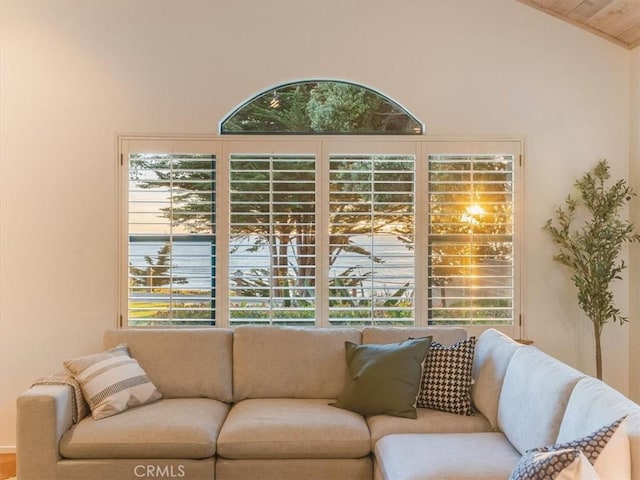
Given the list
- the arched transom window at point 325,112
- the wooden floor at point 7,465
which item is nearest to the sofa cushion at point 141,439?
the wooden floor at point 7,465

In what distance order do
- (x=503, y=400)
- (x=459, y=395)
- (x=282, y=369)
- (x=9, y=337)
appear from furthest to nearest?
(x=9, y=337), (x=282, y=369), (x=459, y=395), (x=503, y=400)

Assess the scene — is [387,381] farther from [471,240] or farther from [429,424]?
[471,240]

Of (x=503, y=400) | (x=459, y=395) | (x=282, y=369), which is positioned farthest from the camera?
(x=282, y=369)

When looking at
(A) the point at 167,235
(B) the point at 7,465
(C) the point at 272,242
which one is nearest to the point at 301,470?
(C) the point at 272,242

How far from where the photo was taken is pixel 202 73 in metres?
3.62

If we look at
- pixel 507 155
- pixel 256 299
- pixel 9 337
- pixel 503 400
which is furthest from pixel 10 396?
pixel 507 155

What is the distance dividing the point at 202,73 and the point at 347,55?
98cm

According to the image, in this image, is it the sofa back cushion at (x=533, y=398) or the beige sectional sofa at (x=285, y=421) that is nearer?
the sofa back cushion at (x=533, y=398)

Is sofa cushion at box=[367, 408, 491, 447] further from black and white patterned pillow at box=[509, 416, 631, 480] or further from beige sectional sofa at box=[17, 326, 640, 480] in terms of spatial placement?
black and white patterned pillow at box=[509, 416, 631, 480]

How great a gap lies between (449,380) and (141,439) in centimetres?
156

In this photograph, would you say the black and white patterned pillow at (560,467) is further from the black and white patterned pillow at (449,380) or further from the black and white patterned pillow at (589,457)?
the black and white patterned pillow at (449,380)

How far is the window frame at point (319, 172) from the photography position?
11.8ft

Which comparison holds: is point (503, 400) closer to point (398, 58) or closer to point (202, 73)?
point (398, 58)

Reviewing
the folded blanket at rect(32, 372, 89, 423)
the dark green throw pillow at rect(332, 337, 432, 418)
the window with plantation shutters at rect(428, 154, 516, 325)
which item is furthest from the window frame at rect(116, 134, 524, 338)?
the folded blanket at rect(32, 372, 89, 423)
